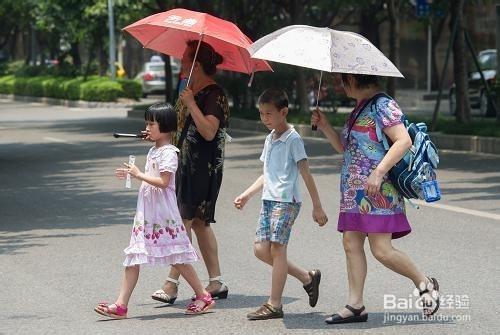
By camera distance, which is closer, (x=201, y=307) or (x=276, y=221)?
(x=276, y=221)

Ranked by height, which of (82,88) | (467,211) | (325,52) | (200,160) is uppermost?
(325,52)

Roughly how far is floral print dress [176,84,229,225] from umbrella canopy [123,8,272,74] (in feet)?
1.09

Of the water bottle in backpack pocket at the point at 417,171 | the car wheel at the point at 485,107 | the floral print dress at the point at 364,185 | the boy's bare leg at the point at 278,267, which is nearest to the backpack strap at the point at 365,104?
the floral print dress at the point at 364,185

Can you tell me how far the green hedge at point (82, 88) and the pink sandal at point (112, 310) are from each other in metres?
38.0

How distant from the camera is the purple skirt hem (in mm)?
7578

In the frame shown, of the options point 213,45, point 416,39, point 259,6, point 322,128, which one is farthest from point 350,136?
point 416,39

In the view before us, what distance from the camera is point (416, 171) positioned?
7.48 metres

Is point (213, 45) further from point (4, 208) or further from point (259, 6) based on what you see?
point (259, 6)

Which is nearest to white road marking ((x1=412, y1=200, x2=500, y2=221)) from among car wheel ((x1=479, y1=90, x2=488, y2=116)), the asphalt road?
the asphalt road

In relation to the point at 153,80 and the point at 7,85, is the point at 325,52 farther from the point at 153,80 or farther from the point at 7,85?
the point at 7,85

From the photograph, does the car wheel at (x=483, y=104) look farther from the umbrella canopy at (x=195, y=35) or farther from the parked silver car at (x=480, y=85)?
the umbrella canopy at (x=195, y=35)

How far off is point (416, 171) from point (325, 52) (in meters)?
0.84

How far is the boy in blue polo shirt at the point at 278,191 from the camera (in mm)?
7805

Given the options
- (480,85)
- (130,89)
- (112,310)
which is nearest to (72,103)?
(130,89)
